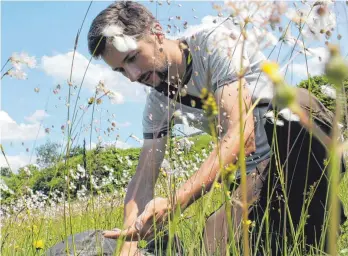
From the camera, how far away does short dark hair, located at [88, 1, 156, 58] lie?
2520mm

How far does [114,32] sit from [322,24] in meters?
0.56

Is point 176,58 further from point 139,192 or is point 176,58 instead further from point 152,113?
point 139,192

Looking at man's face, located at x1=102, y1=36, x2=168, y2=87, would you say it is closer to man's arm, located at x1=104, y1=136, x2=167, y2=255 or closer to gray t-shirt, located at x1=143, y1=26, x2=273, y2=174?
gray t-shirt, located at x1=143, y1=26, x2=273, y2=174

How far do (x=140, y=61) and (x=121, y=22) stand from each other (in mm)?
283

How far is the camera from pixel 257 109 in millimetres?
2510

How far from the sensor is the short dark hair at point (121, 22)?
252 centimetres

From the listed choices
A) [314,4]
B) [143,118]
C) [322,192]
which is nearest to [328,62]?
[314,4]

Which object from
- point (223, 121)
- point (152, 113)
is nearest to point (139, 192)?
point (152, 113)

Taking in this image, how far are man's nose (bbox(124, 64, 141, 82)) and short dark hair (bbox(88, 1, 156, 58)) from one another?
0.16 metres

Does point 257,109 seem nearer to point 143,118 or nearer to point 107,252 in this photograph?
point 143,118

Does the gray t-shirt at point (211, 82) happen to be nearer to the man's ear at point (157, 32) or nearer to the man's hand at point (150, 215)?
the man's ear at point (157, 32)

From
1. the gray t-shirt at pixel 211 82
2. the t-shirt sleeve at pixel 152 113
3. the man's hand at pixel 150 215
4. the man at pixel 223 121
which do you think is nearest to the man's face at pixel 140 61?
the man at pixel 223 121

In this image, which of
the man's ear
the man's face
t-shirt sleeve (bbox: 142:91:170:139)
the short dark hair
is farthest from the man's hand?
t-shirt sleeve (bbox: 142:91:170:139)

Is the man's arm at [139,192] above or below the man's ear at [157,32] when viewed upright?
below
